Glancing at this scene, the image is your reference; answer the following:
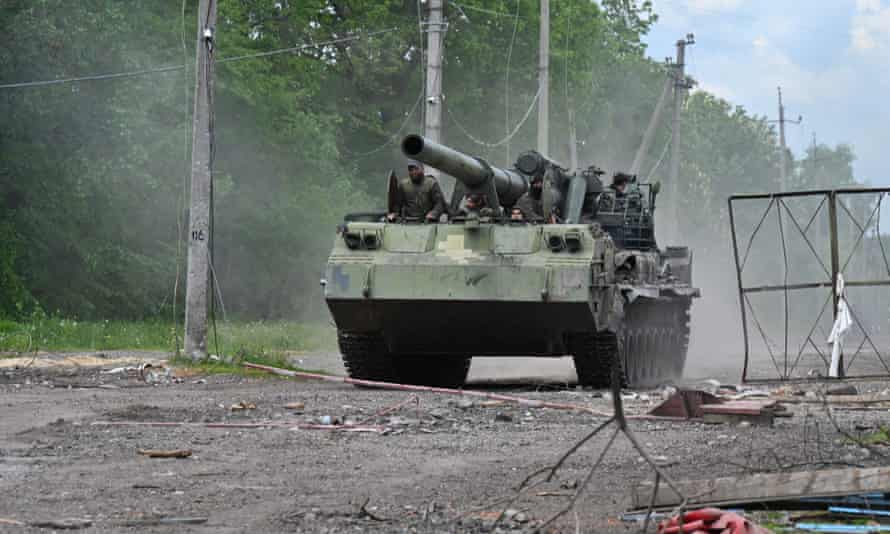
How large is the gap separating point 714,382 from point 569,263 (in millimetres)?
4185

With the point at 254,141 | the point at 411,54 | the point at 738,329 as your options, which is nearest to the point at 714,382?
the point at 254,141

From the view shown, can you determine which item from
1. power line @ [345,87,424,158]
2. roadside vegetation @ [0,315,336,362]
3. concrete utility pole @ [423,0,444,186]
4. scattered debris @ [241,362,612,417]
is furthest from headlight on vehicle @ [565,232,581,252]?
power line @ [345,87,424,158]

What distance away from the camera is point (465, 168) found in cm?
1571

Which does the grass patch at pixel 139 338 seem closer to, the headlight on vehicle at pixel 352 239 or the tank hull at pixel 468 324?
the tank hull at pixel 468 324

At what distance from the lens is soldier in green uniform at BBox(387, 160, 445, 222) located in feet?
54.5

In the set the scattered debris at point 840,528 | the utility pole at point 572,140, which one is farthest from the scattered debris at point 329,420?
the utility pole at point 572,140

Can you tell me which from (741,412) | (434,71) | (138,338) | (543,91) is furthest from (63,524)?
(543,91)

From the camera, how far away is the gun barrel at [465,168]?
13.9 meters

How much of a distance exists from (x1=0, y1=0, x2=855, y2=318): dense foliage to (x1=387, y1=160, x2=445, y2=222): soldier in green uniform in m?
5.50

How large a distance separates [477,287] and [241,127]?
789 inches

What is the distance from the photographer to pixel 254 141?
1368 inches

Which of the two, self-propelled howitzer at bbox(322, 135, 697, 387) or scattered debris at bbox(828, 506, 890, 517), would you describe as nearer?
scattered debris at bbox(828, 506, 890, 517)

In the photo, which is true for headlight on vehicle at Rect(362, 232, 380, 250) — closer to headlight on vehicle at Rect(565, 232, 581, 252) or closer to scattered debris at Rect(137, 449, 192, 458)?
headlight on vehicle at Rect(565, 232, 581, 252)

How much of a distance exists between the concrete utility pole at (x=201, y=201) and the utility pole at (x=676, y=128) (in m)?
27.6
